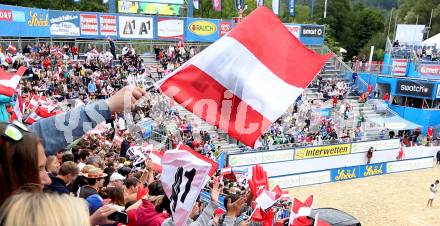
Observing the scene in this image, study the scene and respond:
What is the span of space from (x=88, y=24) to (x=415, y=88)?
23.7m

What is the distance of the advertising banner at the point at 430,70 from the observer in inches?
1283

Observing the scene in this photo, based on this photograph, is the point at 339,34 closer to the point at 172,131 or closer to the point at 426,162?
the point at 426,162

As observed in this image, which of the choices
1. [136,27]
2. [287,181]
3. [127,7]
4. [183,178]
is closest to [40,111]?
[183,178]

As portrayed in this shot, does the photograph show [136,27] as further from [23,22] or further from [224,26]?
[23,22]

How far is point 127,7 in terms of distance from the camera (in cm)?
2736

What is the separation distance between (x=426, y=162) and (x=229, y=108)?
77.5 feet

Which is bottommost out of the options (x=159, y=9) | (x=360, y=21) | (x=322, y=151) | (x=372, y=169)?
(x=372, y=169)

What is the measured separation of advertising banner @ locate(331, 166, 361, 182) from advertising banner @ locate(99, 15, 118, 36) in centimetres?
1463

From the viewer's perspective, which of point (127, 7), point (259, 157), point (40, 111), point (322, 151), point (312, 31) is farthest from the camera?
point (312, 31)

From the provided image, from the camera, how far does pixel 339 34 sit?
6850cm

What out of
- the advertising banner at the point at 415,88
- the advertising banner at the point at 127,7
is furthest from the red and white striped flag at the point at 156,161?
the advertising banner at the point at 415,88

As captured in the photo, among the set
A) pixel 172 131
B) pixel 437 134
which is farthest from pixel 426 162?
pixel 172 131

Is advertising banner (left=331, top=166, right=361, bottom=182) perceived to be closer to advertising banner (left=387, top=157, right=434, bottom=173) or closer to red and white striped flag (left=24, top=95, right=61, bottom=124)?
advertising banner (left=387, top=157, right=434, bottom=173)

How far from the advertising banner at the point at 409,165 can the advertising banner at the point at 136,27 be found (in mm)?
15958
